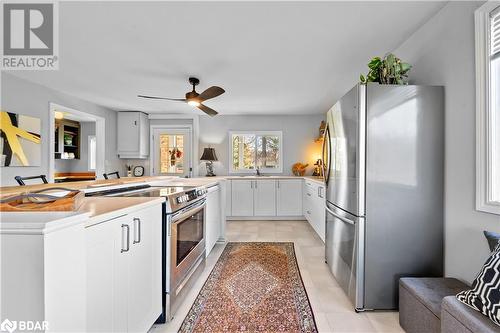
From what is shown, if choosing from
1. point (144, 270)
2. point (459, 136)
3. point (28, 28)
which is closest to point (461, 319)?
point (459, 136)

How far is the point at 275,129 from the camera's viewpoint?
5.50m

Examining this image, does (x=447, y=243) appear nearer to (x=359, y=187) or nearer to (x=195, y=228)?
(x=359, y=187)

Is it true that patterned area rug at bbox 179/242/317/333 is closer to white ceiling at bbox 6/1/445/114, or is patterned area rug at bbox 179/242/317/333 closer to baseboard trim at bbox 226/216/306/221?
baseboard trim at bbox 226/216/306/221

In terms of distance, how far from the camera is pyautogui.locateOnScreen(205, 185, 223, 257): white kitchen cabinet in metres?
2.80

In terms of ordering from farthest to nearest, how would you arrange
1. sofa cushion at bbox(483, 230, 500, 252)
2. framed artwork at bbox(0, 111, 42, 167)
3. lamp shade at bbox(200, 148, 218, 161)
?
lamp shade at bbox(200, 148, 218, 161)
framed artwork at bbox(0, 111, 42, 167)
sofa cushion at bbox(483, 230, 500, 252)

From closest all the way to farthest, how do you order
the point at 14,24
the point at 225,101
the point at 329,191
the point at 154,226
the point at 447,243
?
the point at 154,226 → the point at 447,243 → the point at 14,24 → the point at 329,191 → the point at 225,101

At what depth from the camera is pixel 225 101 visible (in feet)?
14.2

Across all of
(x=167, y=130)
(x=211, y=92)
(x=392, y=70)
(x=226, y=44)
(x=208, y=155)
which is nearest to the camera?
(x=392, y=70)

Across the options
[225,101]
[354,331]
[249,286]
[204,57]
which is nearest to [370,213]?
[354,331]

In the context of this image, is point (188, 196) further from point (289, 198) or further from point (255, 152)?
point (255, 152)

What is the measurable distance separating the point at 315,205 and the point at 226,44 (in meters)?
2.70

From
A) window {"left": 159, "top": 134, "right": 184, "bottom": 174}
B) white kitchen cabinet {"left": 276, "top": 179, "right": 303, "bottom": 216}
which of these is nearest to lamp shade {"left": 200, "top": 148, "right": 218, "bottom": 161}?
window {"left": 159, "top": 134, "right": 184, "bottom": 174}

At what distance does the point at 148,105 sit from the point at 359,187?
428 centimetres

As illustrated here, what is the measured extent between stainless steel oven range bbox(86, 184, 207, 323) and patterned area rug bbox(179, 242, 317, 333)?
0.18m
